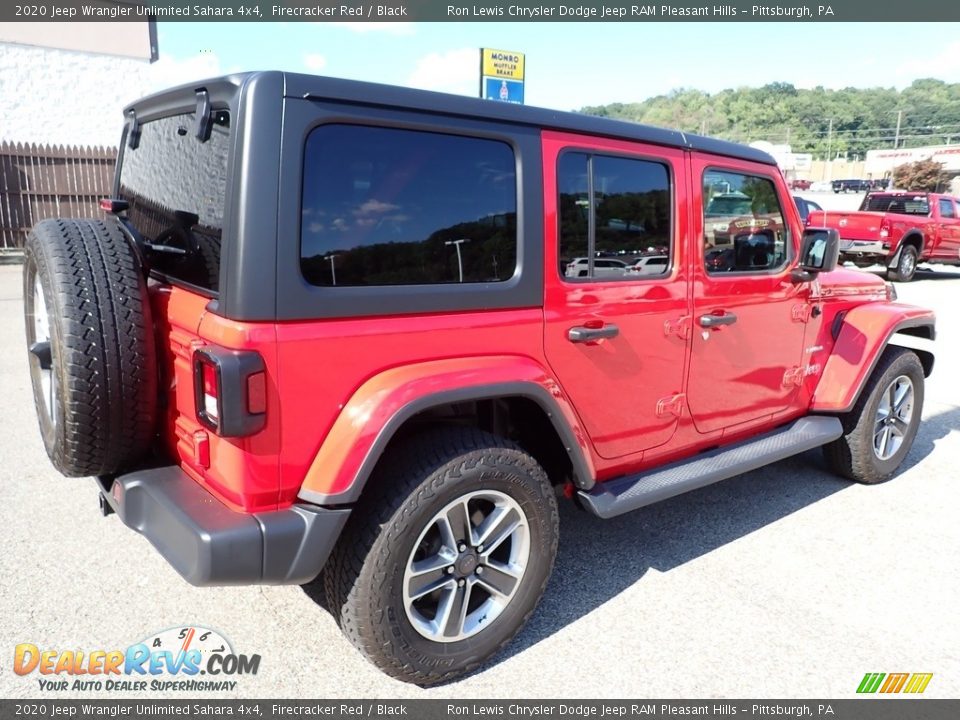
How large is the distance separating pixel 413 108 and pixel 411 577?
1.57m

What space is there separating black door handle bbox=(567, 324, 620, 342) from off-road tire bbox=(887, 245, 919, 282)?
1425 centimetres

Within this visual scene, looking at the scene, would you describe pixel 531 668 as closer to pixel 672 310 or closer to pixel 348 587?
pixel 348 587

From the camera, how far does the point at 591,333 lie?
9.14 feet

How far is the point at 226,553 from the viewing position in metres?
2.05

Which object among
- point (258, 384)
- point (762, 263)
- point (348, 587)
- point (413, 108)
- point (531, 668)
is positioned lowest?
point (531, 668)

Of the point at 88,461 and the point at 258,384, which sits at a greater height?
the point at 258,384

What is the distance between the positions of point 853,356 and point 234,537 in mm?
3568

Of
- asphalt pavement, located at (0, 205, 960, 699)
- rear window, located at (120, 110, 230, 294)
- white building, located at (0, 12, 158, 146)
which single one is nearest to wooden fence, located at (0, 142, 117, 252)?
white building, located at (0, 12, 158, 146)

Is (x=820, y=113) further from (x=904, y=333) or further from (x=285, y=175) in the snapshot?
→ (x=285, y=175)

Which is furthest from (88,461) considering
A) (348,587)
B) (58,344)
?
(348,587)

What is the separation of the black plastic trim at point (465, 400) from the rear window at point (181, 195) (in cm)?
70

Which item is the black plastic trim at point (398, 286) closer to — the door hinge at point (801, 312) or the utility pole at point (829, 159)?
the door hinge at point (801, 312)

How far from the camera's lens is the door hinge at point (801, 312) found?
12.4ft

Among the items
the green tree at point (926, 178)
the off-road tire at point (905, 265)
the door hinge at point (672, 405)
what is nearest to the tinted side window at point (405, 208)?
the door hinge at point (672, 405)
